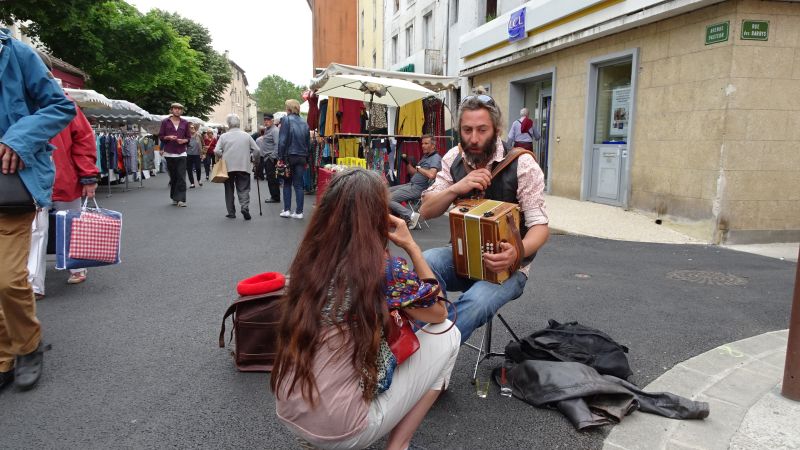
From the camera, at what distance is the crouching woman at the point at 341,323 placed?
5.91 feet

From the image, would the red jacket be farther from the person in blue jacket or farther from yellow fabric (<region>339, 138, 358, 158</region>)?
yellow fabric (<region>339, 138, 358, 158</region>)

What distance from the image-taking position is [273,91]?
10962 centimetres

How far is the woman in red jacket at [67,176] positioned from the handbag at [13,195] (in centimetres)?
177

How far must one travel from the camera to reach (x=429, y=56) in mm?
20141

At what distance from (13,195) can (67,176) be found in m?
1.98

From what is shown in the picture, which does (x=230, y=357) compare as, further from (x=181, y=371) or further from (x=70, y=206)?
(x=70, y=206)

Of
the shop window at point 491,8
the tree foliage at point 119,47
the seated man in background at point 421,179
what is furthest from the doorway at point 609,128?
the tree foliage at point 119,47

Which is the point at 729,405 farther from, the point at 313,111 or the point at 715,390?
the point at 313,111

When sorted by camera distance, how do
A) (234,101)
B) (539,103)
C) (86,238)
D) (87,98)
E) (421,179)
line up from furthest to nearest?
(234,101) → (539,103) → (87,98) → (421,179) → (86,238)

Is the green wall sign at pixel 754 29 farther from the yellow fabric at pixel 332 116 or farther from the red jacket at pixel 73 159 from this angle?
the red jacket at pixel 73 159

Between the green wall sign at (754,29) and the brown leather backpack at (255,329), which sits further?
the green wall sign at (754,29)

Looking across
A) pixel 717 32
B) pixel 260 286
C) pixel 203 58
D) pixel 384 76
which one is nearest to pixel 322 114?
pixel 384 76

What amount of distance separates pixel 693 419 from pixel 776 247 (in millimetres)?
6492

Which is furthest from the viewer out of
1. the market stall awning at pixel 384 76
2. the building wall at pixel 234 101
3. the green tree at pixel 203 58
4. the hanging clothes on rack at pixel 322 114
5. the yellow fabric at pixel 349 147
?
the building wall at pixel 234 101
